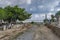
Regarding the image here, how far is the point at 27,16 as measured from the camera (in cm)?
12331

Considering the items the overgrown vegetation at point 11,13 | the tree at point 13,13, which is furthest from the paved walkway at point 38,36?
the tree at point 13,13

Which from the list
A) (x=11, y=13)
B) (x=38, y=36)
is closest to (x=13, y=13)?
(x=11, y=13)

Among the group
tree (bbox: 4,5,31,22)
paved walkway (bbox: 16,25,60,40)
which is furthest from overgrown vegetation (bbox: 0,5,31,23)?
paved walkway (bbox: 16,25,60,40)

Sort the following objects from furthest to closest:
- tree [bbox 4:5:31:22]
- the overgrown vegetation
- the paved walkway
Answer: tree [bbox 4:5:31:22], the overgrown vegetation, the paved walkway

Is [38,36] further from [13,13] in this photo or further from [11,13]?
[13,13]

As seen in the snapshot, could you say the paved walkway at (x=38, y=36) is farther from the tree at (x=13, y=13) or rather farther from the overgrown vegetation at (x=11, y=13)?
the tree at (x=13, y=13)

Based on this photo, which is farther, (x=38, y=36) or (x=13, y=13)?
(x=13, y=13)

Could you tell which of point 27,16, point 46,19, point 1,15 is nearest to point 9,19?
point 1,15

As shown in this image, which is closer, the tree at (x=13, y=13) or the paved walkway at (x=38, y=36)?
the paved walkway at (x=38, y=36)

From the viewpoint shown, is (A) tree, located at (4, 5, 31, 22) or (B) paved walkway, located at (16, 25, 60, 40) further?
(A) tree, located at (4, 5, 31, 22)

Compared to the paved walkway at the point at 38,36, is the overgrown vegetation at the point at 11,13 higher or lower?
higher

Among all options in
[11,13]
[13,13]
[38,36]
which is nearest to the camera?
[38,36]

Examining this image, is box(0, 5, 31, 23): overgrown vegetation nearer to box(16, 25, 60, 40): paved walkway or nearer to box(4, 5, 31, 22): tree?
box(4, 5, 31, 22): tree

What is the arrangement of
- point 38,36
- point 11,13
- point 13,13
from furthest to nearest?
point 13,13
point 11,13
point 38,36
